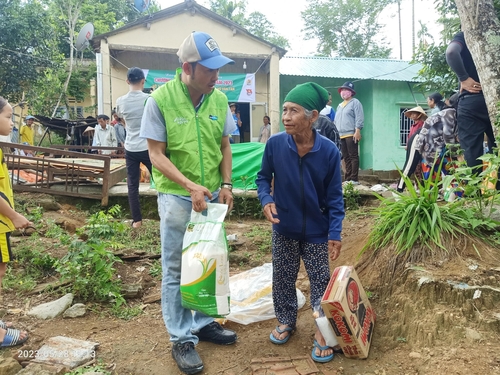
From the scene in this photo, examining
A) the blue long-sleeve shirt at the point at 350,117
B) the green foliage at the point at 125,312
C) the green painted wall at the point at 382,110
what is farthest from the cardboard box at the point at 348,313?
the green painted wall at the point at 382,110

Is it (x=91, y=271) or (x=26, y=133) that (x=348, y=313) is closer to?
(x=91, y=271)

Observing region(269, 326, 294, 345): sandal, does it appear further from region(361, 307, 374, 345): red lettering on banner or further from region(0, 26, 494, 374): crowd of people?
region(361, 307, 374, 345): red lettering on banner

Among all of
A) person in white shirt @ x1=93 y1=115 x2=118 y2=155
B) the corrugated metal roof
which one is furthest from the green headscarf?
the corrugated metal roof

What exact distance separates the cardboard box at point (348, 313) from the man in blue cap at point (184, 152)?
823 millimetres

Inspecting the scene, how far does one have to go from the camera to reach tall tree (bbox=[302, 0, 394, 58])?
2616 cm

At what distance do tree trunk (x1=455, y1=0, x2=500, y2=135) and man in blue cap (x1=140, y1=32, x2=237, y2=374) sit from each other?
2448mm

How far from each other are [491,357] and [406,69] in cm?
1355

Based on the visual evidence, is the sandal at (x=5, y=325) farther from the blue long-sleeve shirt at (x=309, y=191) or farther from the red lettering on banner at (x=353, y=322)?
the red lettering on banner at (x=353, y=322)

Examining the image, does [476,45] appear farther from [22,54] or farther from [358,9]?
[358,9]

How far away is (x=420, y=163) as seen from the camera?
585cm

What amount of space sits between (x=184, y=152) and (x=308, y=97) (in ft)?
2.71

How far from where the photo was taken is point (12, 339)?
2.65 m

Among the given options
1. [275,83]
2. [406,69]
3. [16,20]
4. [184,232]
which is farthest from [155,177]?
[16,20]

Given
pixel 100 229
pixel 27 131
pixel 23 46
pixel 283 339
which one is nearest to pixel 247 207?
pixel 100 229
